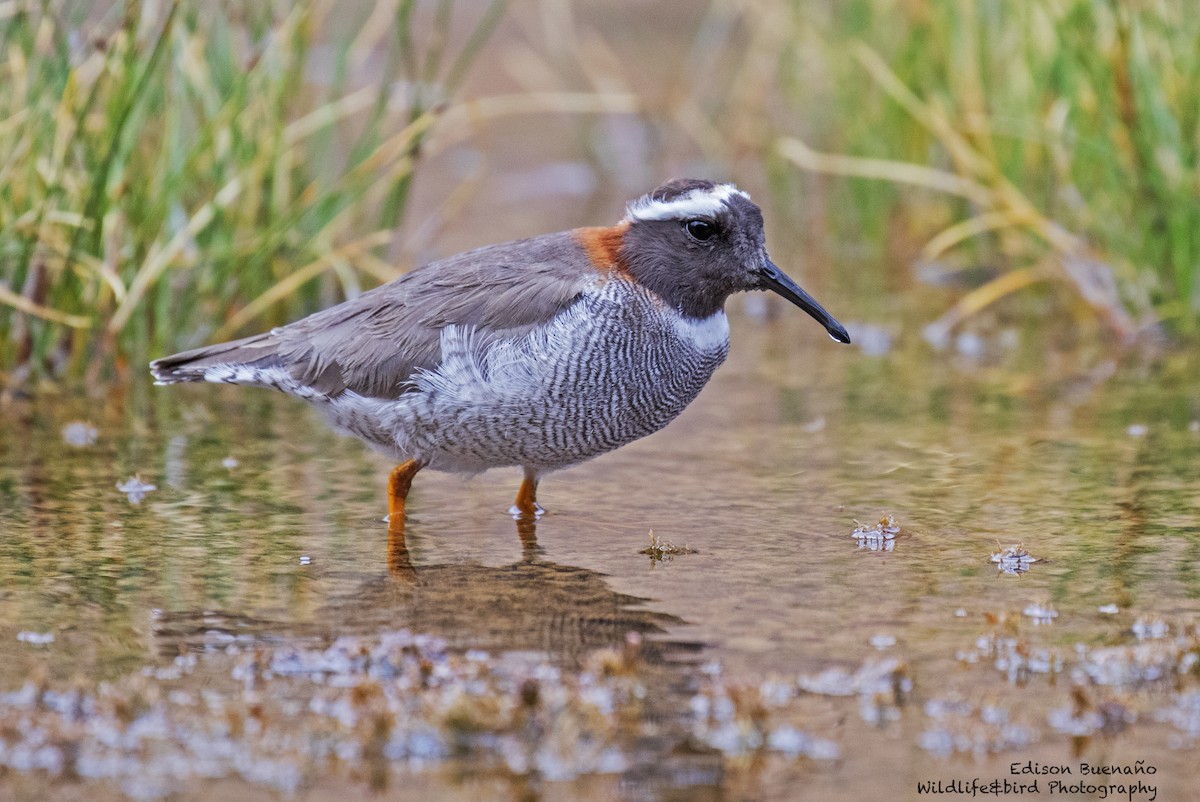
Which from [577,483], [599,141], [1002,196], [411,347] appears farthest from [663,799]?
[599,141]

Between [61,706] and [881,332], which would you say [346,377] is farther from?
[881,332]

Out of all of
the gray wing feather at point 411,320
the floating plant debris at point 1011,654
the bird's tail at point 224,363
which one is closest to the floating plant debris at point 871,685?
the floating plant debris at point 1011,654

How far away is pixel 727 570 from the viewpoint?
5250 millimetres

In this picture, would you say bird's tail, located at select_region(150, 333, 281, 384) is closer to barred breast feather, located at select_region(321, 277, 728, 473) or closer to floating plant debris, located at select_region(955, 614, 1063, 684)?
barred breast feather, located at select_region(321, 277, 728, 473)

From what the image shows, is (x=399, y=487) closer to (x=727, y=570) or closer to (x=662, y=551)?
(x=662, y=551)

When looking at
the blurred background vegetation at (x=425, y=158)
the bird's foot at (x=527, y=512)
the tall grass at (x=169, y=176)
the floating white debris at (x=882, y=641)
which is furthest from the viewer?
the blurred background vegetation at (x=425, y=158)

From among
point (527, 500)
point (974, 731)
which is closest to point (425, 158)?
point (527, 500)

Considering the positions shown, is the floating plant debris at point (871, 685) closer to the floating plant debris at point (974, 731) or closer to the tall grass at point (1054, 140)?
the floating plant debris at point (974, 731)

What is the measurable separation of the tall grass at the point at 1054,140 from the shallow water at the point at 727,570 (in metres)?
0.62

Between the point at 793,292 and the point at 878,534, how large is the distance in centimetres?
96

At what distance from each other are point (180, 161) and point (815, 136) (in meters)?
5.87

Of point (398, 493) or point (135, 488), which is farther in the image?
point (135, 488)

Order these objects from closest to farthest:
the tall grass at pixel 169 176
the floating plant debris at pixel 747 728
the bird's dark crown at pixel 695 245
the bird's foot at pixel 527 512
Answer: the floating plant debris at pixel 747 728, the bird's dark crown at pixel 695 245, the bird's foot at pixel 527 512, the tall grass at pixel 169 176

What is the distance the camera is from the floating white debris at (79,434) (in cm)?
676
